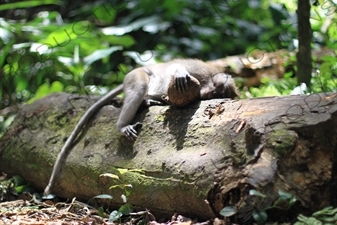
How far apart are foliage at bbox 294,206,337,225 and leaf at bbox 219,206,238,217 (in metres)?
0.36

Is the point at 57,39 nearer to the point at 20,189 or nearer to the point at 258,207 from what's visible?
the point at 20,189

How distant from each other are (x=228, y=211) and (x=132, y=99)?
165cm

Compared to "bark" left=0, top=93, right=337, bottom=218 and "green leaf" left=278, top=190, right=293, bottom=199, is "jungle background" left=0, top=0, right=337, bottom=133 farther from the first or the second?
"green leaf" left=278, top=190, right=293, bottom=199

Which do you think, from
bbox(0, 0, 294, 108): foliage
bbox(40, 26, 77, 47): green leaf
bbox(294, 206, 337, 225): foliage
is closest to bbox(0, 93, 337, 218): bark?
bbox(294, 206, 337, 225): foliage

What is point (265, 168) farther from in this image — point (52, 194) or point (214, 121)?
point (52, 194)

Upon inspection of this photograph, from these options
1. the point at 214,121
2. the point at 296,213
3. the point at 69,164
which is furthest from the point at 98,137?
the point at 296,213

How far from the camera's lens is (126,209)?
11.4 feet

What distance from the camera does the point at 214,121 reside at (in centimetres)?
350

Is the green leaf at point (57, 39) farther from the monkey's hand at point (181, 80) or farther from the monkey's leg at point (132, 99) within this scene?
the monkey's hand at point (181, 80)

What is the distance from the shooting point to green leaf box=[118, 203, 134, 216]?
3461 mm

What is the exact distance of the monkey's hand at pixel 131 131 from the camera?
3902 millimetres

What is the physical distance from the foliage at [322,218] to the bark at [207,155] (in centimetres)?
15

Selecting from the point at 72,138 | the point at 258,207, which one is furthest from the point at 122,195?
the point at 258,207

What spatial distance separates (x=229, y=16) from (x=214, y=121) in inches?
219
